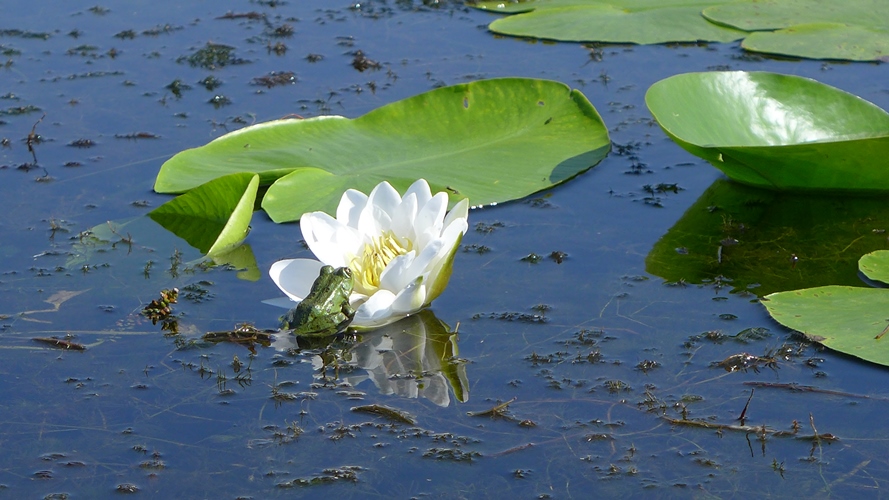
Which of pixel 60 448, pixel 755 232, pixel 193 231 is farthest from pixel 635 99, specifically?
pixel 60 448

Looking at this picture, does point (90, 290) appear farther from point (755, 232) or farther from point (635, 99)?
point (635, 99)

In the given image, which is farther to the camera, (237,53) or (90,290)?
(237,53)

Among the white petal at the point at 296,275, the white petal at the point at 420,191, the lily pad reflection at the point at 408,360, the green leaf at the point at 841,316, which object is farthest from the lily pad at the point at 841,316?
the white petal at the point at 296,275

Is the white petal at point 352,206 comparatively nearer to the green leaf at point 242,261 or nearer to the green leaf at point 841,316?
the green leaf at point 242,261

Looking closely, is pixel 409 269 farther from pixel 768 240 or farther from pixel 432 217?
pixel 768 240

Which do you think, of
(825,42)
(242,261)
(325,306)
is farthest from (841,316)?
(825,42)

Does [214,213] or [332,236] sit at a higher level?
[332,236]

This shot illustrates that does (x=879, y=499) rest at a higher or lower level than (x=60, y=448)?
higher
